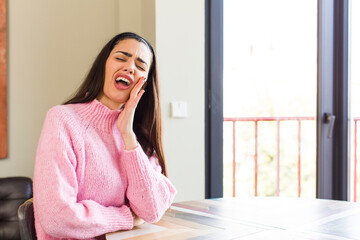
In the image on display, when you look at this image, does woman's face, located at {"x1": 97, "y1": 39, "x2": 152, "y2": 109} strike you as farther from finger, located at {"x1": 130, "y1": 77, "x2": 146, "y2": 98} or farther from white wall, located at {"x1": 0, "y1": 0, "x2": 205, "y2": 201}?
white wall, located at {"x1": 0, "y1": 0, "x2": 205, "y2": 201}

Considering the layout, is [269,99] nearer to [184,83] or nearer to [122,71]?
[184,83]

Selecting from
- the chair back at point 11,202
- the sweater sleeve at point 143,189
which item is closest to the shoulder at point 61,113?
the sweater sleeve at point 143,189

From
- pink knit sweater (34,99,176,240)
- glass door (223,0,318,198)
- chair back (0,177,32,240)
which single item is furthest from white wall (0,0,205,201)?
glass door (223,0,318,198)

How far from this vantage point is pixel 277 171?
4.07m

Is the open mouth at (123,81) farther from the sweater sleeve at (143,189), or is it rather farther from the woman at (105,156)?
the sweater sleeve at (143,189)

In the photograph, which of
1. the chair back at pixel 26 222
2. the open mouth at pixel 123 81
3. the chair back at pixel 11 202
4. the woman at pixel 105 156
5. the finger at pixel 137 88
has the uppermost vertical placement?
the open mouth at pixel 123 81

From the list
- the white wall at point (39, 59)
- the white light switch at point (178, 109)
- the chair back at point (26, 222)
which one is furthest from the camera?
the white light switch at point (178, 109)

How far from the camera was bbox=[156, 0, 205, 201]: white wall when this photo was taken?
2262mm

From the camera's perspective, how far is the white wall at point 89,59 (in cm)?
220

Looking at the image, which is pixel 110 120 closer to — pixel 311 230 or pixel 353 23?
pixel 311 230

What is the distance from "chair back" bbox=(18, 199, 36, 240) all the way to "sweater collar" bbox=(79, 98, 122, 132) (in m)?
0.34

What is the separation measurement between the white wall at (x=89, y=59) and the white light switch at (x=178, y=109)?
30 mm

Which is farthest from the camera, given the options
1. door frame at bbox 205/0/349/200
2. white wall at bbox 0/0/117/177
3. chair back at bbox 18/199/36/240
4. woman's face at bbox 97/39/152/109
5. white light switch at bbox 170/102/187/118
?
door frame at bbox 205/0/349/200

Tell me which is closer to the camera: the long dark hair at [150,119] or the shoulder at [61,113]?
the shoulder at [61,113]
